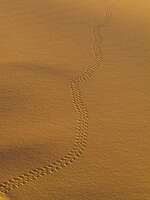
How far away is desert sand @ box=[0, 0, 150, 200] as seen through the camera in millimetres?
4168

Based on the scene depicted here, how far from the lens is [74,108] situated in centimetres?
549

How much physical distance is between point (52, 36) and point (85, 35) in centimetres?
91

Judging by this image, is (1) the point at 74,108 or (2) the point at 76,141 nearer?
(2) the point at 76,141

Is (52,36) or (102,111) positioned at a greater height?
(52,36)

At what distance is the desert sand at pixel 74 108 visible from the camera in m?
4.17

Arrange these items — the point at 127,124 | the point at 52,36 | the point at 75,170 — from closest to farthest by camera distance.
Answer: the point at 75,170
the point at 127,124
the point at 52,36

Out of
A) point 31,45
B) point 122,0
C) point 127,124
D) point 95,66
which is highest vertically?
point 122,0

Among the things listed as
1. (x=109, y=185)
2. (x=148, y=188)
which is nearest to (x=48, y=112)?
(x=109, y=185)

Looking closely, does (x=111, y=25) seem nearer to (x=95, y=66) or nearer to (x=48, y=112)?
(x=95, y=66)

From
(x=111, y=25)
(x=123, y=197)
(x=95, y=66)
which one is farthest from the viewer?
(x=111, y=25)

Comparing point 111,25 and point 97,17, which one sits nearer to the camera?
point 111,25

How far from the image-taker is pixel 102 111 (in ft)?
17.9

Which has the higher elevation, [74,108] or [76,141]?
[74,108]

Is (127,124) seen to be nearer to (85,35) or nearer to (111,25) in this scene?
(85,35)
